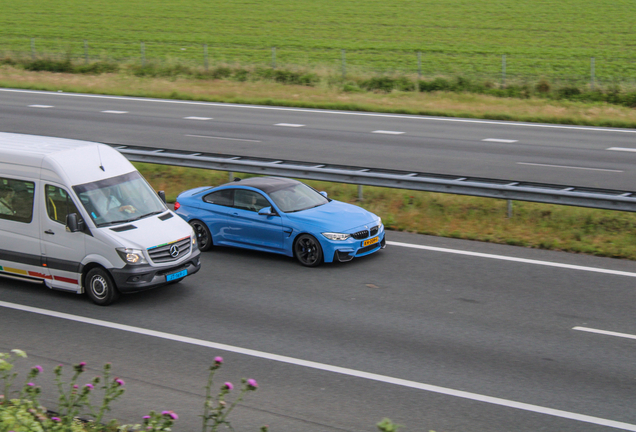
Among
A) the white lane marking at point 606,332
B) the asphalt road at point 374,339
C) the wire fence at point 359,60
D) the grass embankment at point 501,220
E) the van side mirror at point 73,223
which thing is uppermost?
the wire fence at point 359,60

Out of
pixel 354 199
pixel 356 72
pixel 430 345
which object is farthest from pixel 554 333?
pixel 356 72

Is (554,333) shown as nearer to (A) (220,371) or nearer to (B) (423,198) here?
(A) (220,371)

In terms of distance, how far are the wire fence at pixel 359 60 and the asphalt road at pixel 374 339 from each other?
2073 cm

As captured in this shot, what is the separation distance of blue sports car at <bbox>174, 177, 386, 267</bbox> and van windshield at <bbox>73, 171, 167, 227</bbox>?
1.65 metres

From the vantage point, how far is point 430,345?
8875 millimetres

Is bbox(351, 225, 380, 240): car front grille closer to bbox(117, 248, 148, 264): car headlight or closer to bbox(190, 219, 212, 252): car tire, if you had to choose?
bbox(190, 219, 212, 252): car tire

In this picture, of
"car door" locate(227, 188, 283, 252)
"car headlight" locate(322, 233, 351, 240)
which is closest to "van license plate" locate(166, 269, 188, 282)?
"car door" locate(227, 188, 283, 252)

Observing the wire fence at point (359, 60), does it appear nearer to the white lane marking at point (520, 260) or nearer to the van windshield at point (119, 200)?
the white lane marking at point (520, 260)

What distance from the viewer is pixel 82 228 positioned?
1028cm

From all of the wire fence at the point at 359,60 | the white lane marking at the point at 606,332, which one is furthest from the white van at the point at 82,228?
the wire fence at the point at 359,60

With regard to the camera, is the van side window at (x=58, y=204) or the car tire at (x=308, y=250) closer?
the van side window at (x=58, y=204)

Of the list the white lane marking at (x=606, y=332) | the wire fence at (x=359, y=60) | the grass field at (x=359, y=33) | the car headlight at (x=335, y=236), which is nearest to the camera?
the white lane marking at (x=606, y=332)

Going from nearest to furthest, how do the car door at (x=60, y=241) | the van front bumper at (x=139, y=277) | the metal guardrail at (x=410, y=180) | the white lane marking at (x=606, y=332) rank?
1. the white lane marking at (x=606, y=332)
2. the van front bumper at (x=139, y=277)
3. the car door at (x=60, y=241)
4. the metal guardrail at (x=410, y=180)

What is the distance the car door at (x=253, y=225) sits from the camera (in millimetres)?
12312
